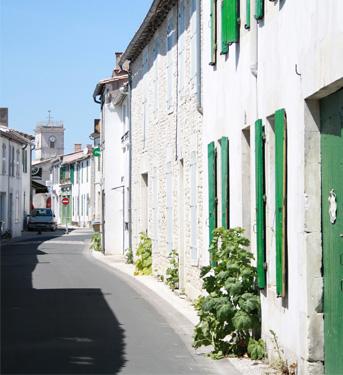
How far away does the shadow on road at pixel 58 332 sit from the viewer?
902cm

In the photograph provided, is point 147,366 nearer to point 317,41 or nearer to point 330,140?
point 330,140

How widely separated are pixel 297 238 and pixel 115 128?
23.5 metres

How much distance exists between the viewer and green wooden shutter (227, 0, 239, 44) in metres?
10.9

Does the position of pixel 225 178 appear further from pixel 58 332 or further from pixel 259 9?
pixel 58 332

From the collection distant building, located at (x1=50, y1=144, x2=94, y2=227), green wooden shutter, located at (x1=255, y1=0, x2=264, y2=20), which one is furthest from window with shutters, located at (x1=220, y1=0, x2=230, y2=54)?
distant building, located at (x1=50, y1=144, x2=94, y2=227)

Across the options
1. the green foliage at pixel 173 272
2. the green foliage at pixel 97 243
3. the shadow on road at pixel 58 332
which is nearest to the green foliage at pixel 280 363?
the shadow on road at pixel 58 332

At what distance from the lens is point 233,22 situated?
36.2ft

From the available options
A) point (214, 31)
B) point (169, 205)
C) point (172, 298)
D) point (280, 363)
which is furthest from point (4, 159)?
point (280, 363)

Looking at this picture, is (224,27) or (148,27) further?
(148,27)

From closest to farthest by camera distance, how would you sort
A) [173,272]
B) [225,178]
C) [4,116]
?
[225,178], [173,272], [4,116]

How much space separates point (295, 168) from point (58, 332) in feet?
15.9

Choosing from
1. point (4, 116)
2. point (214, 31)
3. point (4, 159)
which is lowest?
point (214, 31)

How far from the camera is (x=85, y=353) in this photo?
32.1 ft

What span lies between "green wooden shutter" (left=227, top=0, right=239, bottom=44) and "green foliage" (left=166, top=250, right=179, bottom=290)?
7060mm
